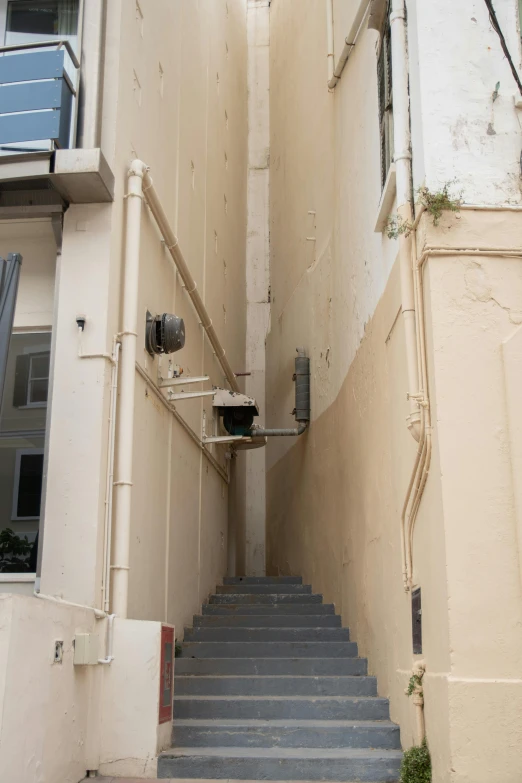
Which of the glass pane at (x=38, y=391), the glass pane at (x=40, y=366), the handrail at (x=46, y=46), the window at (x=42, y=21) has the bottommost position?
the glass pane at (x=38, y=391)

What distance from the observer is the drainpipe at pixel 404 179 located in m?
6.61

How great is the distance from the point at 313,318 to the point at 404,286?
22.6ft

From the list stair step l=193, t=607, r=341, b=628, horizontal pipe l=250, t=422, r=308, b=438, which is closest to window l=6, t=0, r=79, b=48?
stair step l=193, t=607, r=341, b=628

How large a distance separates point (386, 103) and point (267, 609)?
6.41 metres

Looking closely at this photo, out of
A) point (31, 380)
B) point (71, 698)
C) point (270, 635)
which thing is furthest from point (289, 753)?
point (31, 380)

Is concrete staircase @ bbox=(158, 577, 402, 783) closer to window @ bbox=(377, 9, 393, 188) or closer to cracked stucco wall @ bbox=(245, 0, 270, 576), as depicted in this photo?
window @ bbox=(377, 9, 393, 188)

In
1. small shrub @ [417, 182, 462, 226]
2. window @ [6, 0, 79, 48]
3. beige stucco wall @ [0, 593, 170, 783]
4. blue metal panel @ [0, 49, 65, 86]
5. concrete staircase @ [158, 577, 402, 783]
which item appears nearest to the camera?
beige stucco wall @ [0, 593, 170, 783]

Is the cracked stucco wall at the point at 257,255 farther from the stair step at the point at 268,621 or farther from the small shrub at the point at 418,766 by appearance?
the small shrub at the point at 418,766

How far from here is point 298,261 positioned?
50.5 ft

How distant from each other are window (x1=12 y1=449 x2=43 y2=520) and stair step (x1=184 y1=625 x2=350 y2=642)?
3553 mm

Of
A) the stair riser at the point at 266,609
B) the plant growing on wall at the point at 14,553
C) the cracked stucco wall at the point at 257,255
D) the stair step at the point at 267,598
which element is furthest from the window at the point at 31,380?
the cracked stucco wall at the point at 257,255

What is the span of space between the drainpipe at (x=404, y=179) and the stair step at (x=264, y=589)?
20.8ft

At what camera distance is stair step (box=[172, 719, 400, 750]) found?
727cm

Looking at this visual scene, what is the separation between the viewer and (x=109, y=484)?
7.18 meters
